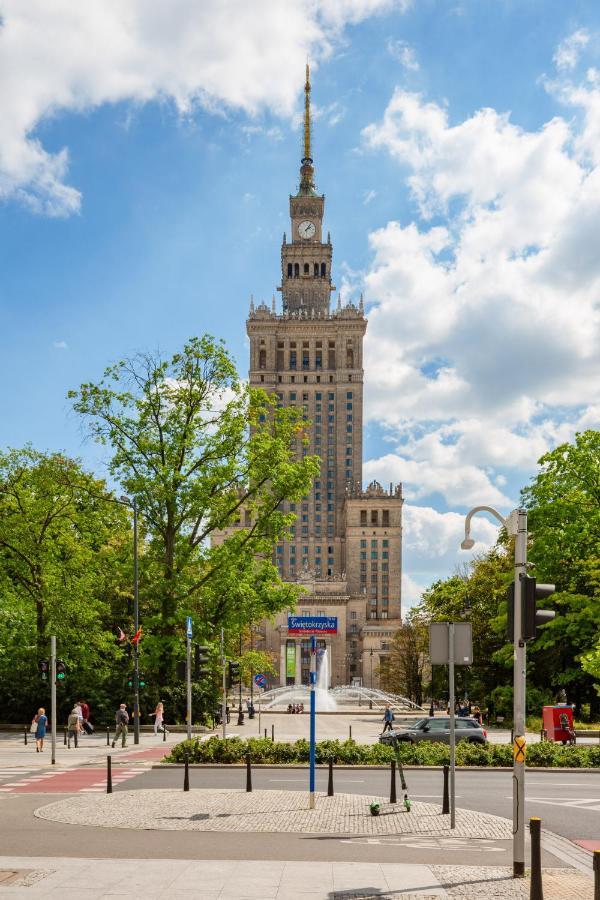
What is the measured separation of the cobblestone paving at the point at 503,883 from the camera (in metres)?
11.3

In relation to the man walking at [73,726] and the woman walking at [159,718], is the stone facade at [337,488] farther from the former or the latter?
the man walking at [73,726]

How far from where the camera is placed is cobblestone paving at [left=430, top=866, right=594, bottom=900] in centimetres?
1128

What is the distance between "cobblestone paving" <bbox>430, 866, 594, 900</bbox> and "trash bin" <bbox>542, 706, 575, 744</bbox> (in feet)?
70.7

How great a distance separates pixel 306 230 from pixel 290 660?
88986 millimetres

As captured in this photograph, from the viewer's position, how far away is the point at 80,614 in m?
41.4

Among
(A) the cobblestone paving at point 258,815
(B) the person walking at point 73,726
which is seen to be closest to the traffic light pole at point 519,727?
(A) the cobblestone paving at point 258,815

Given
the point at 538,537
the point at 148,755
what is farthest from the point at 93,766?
the point at 538,537

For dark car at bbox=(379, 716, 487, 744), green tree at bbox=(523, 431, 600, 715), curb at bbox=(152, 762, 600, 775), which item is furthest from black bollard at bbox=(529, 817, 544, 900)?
green tree at bbox=(523, 431, 600, 715)

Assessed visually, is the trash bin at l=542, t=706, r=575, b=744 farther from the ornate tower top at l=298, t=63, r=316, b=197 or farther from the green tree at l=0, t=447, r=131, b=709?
the ornate tower top at l=298, t=63, r=316, b=197

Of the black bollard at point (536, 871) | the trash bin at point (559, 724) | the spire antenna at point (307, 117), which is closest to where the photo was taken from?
the black bollard at point (536, 871)

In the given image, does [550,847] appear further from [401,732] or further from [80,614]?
[80,614]

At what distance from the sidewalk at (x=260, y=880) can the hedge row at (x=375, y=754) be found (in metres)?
13.1

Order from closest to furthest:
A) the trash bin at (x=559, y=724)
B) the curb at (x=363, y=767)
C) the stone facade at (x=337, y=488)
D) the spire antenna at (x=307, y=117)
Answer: the curb at (x=363, y=767), the trash bin at (x=559, y=724), the stone facade at (x=337, y=488), the spire antenna at (x=307, y=117)

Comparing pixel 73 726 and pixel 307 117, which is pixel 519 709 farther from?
pixel 307 117
